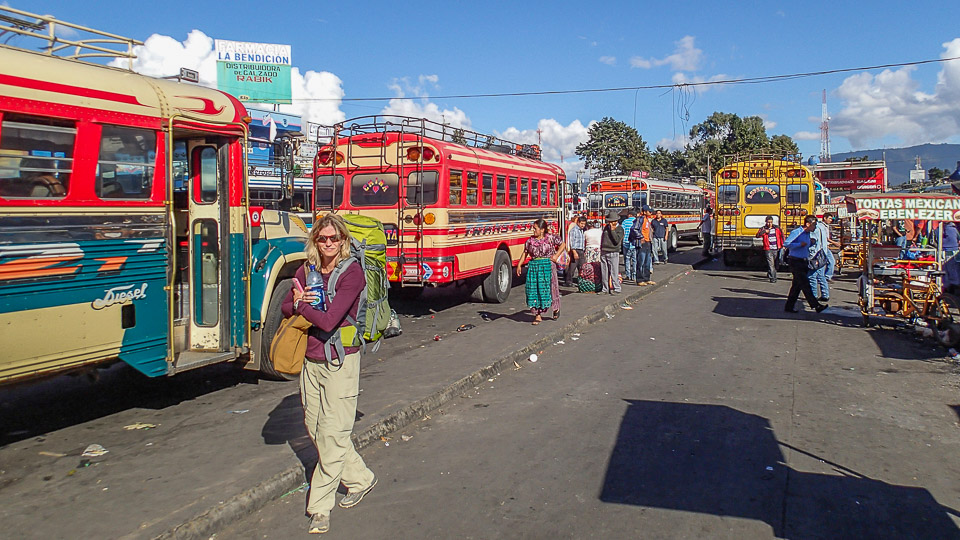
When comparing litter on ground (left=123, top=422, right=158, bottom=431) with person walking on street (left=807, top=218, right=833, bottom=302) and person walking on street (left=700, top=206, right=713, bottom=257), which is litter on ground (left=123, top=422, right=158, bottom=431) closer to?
person walking on street (left=807, top=218, right=833, bottom=302)

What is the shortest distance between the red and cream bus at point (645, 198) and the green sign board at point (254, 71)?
26.6 meters

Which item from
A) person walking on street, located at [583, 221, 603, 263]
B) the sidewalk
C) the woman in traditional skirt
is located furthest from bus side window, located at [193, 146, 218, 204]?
person walking on street, located at [583, 221, 603, 263]

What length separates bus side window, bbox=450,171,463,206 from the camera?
39.2 feet

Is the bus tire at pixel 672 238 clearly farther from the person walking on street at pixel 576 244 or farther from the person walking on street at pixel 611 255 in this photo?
the person walking on street at pixel 611 255

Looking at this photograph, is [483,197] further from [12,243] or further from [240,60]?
[240,60]

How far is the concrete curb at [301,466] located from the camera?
13.6ft

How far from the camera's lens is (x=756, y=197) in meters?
21.3

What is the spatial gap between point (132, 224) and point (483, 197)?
26.6ft

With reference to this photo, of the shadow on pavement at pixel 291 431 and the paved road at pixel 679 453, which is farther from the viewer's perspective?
the shadow on pavement at pixel 291 431

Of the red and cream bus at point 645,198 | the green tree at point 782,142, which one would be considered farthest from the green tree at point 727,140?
the red and cream bus at point 645,198

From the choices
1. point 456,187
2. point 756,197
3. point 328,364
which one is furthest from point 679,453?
point 756,197

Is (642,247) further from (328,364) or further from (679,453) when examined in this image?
(328,364)

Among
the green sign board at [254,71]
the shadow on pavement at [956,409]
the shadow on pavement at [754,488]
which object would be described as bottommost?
the shadow on pavement at [754,488]

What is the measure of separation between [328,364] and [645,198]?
23.2m
